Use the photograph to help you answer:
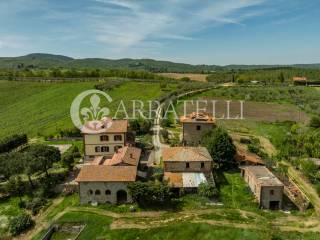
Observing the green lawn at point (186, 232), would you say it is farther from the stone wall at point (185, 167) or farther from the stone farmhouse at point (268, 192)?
the stone wall at point (185, 167)

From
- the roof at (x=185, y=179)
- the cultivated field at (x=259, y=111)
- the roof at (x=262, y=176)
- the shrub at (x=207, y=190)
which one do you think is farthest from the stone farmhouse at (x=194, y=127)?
the cultivated field at (x=259, y=111)

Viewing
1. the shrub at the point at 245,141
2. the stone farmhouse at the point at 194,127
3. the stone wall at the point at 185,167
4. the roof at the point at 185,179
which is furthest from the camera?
the shrub at the point at 245,141

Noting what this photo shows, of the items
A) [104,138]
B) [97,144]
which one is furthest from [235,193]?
[97,144]

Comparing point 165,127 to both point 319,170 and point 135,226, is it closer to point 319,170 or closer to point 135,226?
point 319,170

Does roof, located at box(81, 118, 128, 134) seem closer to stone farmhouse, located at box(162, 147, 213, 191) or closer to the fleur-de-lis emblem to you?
stone farmhouse, located at box(162, 147, 213, 191)

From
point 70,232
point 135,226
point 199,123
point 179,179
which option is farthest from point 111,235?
point 199,123

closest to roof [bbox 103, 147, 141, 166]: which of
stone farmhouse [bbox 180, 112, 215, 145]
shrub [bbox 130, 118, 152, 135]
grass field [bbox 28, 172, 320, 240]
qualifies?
grass field [bbox 28, 172, 320, 240]

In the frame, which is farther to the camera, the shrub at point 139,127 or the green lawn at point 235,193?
the shrub at point 139,127

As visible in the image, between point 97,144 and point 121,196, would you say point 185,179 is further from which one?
point 97,144
